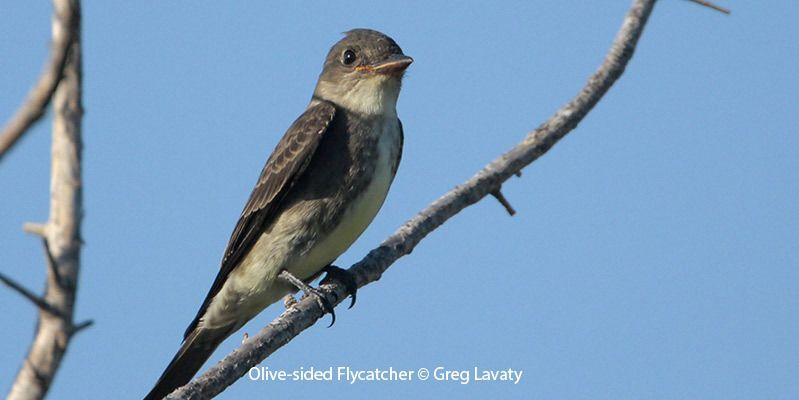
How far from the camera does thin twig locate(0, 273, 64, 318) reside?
2490 millimetres

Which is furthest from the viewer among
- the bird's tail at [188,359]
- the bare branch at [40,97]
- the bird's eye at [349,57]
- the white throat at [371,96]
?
the bird's eye at [349,57]

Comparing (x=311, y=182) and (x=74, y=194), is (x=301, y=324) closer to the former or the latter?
(x=311, y=182)

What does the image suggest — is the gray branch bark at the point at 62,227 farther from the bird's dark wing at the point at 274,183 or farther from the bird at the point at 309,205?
the bird's dark wing at the point at 274,183

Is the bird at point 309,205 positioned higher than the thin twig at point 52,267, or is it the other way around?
the bird at point 309,205

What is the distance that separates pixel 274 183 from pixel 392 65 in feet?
4.10

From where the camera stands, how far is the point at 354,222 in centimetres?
732

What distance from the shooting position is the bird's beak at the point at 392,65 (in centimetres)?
777

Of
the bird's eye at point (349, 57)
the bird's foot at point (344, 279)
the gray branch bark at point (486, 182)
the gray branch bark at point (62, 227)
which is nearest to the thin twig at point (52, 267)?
the gray branch bark at point (62, 227)

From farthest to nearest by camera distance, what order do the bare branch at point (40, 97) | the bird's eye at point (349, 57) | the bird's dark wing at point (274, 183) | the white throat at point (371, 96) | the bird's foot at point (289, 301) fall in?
the bird's eye at point (349, 57) → the white throat at point (371, 96) → the bird's dark wing at point (274, 183) → the bird's foot at point (289, 301) → the bare branch at point (40, 97)

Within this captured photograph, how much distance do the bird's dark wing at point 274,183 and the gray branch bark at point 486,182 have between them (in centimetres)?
81

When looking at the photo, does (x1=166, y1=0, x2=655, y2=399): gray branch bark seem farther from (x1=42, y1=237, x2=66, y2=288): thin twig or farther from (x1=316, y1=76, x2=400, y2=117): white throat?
(x1=42, y1=237, x2=66, y2=288): thin twig

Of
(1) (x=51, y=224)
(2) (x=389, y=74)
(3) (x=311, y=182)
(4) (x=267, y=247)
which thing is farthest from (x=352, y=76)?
(1) (x=51, y=224)

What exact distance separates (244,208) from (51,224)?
5299mm

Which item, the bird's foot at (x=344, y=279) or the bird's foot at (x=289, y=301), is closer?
the bird's foot at (x=289, y=301)
